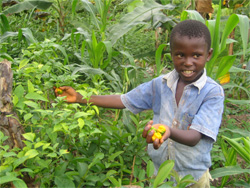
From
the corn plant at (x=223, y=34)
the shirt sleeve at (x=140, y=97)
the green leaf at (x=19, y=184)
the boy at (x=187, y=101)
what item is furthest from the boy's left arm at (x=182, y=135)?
the corn plant at (x=223, y=34)

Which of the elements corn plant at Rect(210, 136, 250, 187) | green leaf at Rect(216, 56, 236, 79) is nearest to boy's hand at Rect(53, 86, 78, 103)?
corn plant at Rect(210, 136, 250, 187)

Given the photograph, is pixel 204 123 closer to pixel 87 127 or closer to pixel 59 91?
pixel 87 127

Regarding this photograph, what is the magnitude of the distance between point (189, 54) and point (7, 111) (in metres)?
0.88

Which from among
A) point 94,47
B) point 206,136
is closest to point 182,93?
point 206,136

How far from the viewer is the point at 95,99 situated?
6.00ft

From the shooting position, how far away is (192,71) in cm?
160

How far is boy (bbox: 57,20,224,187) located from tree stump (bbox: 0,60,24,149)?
0.37 m

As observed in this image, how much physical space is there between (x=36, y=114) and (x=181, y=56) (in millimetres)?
775

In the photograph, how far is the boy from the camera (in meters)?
1.56

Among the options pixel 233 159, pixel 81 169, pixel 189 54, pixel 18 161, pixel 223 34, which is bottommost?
pixel 233 159

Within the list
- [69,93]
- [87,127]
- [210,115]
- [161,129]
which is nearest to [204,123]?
[210,115]

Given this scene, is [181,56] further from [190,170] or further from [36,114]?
[36,114]

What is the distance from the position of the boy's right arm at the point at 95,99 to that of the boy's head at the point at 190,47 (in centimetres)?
43

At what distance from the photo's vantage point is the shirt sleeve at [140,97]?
1.83 metres
